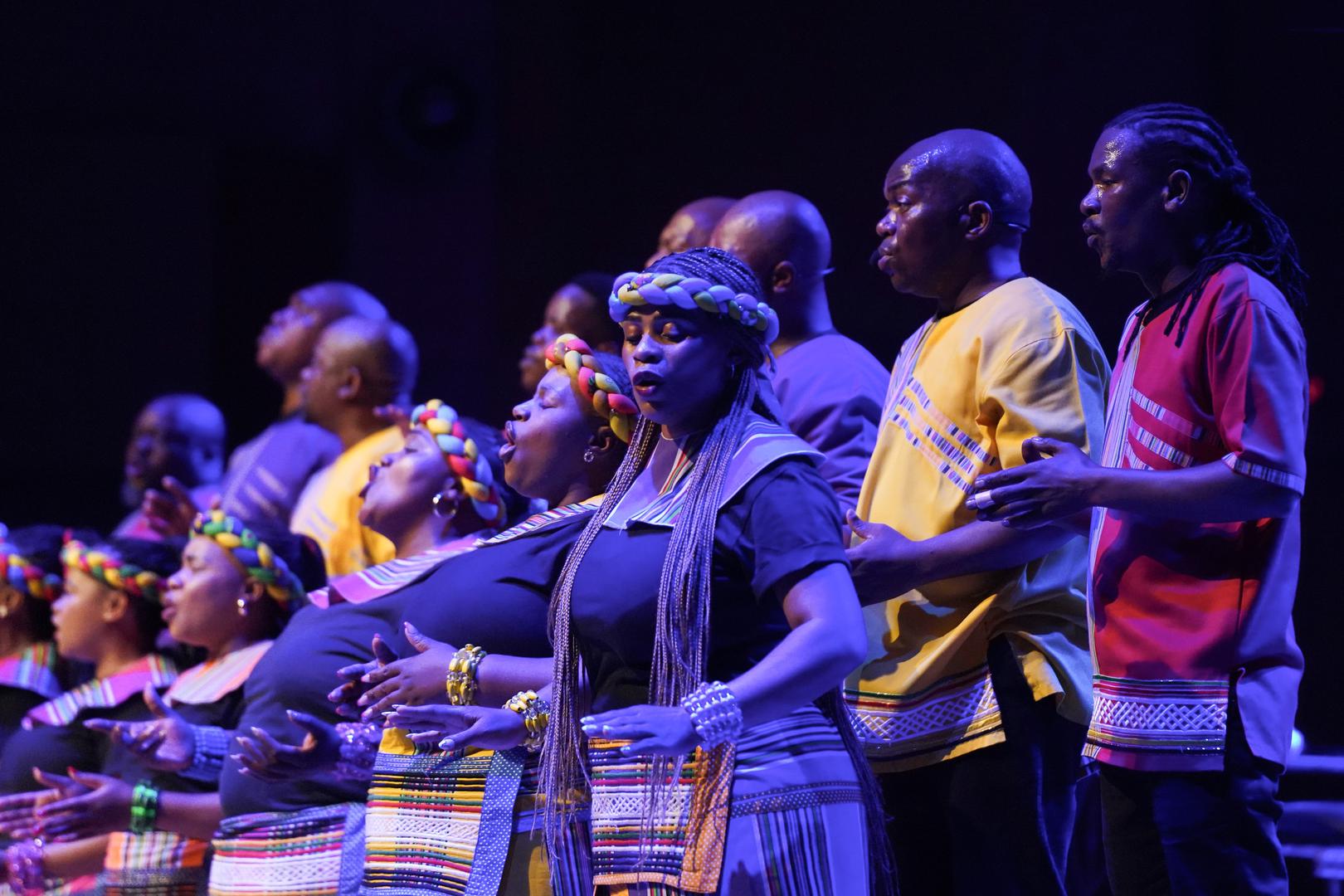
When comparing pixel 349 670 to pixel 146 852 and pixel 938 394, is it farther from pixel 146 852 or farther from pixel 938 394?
pixel 146 852

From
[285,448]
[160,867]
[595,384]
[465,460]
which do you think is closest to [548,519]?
[595,384]

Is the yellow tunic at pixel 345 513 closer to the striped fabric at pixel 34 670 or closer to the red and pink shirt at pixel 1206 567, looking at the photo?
the striped fabric at pixel 34 670

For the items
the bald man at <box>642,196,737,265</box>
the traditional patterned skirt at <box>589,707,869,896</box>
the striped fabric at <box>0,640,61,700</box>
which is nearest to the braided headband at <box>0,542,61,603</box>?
the striped fabric at <box>0,640,61,700</box>

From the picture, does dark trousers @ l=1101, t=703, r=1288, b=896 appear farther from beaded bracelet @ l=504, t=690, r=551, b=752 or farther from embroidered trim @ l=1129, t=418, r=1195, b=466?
beaded bracelet @ l=504, t=690, r=551, b=752

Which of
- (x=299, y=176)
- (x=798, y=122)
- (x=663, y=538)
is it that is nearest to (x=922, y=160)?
(x=663, y=538)

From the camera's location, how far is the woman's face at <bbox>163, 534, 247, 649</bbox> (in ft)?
15.1

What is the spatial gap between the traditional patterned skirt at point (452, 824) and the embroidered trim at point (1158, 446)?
1.21 meters

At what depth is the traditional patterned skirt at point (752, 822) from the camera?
2420 mm

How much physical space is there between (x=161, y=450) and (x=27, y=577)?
1047 mm

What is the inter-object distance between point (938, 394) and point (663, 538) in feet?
2.32

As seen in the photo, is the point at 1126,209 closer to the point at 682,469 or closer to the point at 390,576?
the point at 682,469

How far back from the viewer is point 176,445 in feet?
21.1

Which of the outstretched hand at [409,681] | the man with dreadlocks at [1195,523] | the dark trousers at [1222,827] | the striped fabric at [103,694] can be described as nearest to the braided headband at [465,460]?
the outstretched hand at [409,681]

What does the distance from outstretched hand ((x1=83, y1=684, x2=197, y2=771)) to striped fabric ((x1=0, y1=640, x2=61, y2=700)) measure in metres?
1.27
